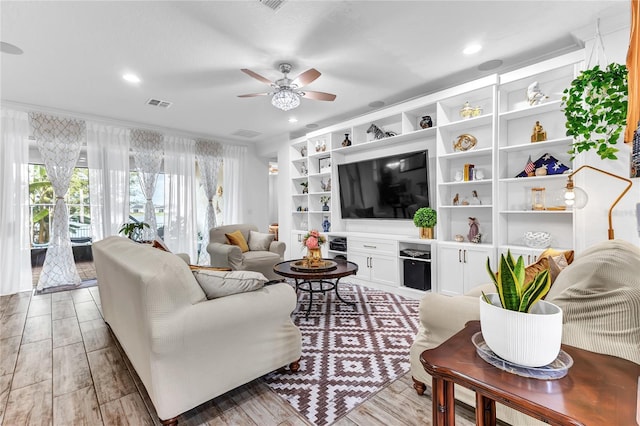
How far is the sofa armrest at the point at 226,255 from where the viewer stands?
416 centimetres

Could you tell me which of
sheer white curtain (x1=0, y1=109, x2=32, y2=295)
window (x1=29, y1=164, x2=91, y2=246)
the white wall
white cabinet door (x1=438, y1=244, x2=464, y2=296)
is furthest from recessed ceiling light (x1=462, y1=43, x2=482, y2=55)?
window (x1=29, y1=164, x2=91, y2=246)

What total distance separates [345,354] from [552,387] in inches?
69.8

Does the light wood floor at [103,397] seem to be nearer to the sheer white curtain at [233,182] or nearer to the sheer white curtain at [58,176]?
the sheer white curtain at [58,176]

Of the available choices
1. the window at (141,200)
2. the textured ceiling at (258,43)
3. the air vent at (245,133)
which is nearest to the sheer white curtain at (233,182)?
the air vent at (245,133)

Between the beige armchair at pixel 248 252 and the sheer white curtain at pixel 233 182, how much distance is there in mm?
1371

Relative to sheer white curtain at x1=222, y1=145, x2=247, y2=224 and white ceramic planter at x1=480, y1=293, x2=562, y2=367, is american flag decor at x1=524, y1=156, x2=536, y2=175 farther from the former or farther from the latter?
sheer white curtain at x1=222, y1=145, x2=247, y2=224

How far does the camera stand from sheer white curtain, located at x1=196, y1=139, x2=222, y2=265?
19.8 ft

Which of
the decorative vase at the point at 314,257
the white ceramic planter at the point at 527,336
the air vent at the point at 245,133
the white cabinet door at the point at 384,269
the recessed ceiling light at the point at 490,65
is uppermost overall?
the recessed ceiling light at the point at 490,65

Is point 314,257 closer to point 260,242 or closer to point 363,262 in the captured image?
point 363,262

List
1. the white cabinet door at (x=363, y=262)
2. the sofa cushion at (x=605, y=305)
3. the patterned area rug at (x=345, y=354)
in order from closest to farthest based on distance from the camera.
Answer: the sofa cushion at (x=605, y=305) < the patterned area rug at (x=345, y=354) < the white cabinet door at (x=363, y=262)

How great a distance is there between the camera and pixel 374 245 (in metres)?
4.30

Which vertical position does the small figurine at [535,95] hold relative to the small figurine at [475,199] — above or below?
above

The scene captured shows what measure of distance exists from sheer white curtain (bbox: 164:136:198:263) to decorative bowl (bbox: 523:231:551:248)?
5.41 meters

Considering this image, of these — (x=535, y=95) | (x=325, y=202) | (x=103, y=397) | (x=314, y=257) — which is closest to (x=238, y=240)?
(x=325, y=202)
